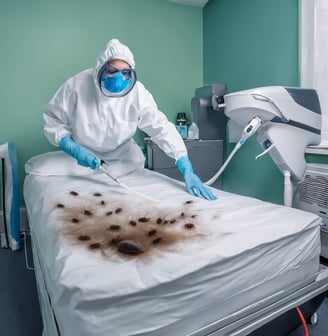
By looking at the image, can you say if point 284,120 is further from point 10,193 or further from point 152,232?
point 10,193

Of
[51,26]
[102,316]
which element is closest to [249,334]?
[102,316]

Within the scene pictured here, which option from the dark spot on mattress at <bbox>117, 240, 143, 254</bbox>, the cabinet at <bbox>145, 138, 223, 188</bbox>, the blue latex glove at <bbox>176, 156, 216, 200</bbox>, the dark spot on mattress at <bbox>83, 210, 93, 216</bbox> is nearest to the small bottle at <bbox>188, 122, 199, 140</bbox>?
the cabinet at <bbox>145, 138, 223, 188</bbox>

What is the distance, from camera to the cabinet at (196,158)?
6.68ft

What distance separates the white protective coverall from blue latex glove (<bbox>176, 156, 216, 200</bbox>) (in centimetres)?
6

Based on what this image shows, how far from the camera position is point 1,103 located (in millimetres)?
2027

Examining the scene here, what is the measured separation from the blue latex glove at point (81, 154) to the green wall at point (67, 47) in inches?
37.1

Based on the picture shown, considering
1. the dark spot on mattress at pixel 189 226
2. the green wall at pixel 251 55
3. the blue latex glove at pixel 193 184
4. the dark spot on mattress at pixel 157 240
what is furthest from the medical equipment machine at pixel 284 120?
the dark spot on mattress at pixel 157 240

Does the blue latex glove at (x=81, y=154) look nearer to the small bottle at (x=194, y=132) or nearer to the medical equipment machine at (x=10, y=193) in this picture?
the medical equipment machine at (x=10, y=193)

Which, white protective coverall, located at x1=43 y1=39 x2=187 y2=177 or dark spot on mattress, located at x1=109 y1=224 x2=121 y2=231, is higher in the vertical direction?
white protective coverall, located at x1=43 y1=39 x2=187 y2=177

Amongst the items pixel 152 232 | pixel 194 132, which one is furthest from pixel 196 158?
pixel 152 232

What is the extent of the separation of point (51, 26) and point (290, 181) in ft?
7.02

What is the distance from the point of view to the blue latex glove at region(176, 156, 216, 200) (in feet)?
3.64

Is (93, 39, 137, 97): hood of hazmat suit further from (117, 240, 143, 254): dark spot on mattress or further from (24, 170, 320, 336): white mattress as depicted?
(117, 240, 143, 254): dark spot on mattress

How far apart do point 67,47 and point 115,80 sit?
1.18 meters
